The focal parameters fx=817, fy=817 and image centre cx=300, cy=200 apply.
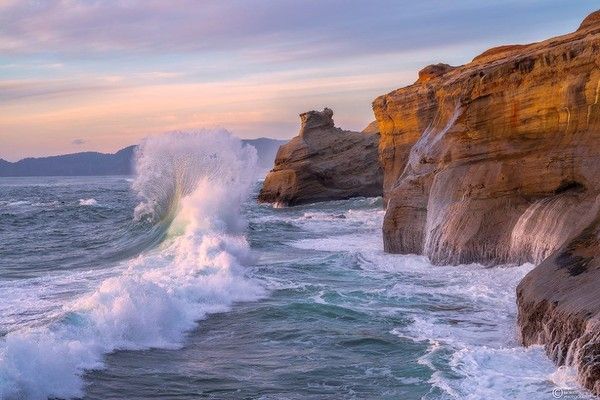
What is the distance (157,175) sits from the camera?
35094mm

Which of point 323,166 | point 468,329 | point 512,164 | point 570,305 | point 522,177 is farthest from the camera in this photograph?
point 323,166

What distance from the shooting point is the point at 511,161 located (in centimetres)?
1734

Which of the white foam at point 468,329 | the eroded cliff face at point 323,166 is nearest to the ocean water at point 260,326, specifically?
the white foam at point 468,329

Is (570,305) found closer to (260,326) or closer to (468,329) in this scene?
(468,329)

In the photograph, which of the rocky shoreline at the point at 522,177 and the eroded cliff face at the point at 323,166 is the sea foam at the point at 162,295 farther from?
the eroded cliff face at the point at 323,166

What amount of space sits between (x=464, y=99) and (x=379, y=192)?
32.1 meters

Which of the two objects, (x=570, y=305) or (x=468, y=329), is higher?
(x=570, y=305)

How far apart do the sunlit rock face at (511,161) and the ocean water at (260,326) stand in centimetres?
76

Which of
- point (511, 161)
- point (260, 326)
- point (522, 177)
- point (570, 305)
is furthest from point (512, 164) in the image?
point (570, 305)

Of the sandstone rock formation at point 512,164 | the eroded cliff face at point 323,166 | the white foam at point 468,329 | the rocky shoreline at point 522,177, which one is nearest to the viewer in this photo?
the white foam at point 468,329

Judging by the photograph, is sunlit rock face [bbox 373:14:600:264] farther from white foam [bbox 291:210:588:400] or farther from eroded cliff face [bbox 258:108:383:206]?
eroded cliff face [bbox 258:108:383:206]

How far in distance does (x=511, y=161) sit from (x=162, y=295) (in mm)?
8268

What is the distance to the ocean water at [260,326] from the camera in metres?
9.05

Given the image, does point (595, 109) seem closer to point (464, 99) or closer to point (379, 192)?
point (464, 99)
